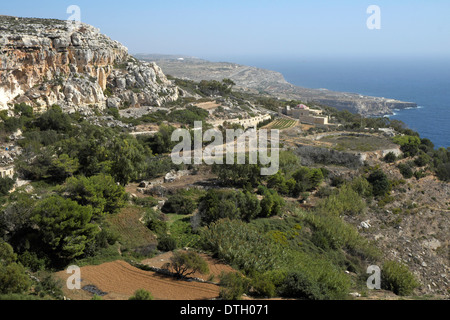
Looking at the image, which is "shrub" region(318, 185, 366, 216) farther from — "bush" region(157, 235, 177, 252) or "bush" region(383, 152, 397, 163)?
"bush" region(157, 235, 177, 252)

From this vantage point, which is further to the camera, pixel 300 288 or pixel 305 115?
pixel 305 115

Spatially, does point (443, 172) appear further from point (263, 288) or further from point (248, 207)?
point (263, 288)

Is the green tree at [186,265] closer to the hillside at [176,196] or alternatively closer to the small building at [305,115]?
the hillside at [176,196]

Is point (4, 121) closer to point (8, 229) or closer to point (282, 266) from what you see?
point (8, 229)

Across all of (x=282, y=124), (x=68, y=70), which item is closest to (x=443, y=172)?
(x=282, y=124)

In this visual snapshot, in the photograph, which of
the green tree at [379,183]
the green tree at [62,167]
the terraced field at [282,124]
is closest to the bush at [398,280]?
the green tree at [379,183]

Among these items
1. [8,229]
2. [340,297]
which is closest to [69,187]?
[8,229]
